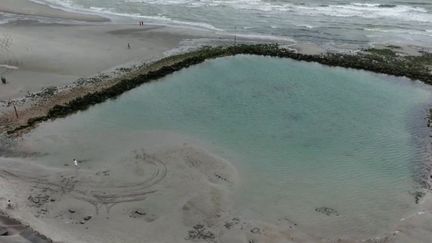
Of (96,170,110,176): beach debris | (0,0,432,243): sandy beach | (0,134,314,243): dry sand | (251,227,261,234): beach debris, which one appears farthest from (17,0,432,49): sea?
(251,227,261,234): beach debris

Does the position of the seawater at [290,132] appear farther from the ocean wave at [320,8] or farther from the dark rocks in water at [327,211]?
the ocean wave at [320,8]

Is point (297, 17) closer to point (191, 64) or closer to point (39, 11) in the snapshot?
point (191, 64)

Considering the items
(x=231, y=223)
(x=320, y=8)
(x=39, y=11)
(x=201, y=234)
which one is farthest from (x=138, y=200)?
(x=320, y=8)

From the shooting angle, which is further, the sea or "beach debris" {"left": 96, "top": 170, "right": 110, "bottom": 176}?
the sea

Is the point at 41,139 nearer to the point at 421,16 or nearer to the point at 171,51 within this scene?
the point at 171,51

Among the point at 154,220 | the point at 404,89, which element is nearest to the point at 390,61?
the point at 404,89

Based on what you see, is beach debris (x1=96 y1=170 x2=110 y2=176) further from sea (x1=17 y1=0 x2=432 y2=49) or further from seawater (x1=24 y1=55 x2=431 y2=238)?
sea (x1=17 y1=0 x2=432 y2=49)

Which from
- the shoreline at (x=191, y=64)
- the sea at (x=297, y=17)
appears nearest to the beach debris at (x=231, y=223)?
the shoreline at (x=191, y=64)
